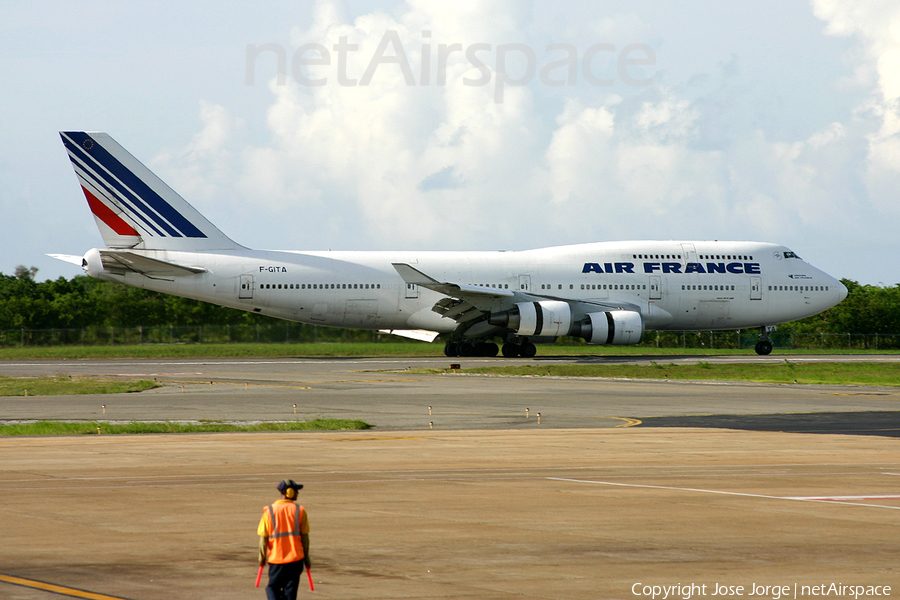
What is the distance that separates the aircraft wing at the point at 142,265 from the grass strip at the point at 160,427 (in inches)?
1010

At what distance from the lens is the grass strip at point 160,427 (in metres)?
23.0

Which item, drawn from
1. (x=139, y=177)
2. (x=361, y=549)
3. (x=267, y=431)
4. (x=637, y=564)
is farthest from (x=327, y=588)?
(x=139, y=177)

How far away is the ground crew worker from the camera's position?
24.8ft

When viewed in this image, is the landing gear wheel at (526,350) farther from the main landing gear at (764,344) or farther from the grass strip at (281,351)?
the main landing gear at (764,344)

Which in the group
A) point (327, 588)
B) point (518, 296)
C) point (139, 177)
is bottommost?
point (327, 588)

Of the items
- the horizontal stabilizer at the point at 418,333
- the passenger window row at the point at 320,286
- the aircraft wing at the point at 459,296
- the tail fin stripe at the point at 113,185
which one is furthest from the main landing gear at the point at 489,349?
the tail fin stripe at the point at 113,185

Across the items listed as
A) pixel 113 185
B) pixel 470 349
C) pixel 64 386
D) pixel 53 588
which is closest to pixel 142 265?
pixel 113 185

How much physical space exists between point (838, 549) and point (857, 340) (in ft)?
229

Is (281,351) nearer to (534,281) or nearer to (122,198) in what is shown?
(122,198)

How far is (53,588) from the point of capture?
29.7 feet

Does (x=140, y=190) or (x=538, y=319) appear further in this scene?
(x=140, y=190)

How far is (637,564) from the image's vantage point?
10211 millimetres

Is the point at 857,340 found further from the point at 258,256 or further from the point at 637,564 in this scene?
the point at 637,564

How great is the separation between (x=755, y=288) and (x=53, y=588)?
50.2m
